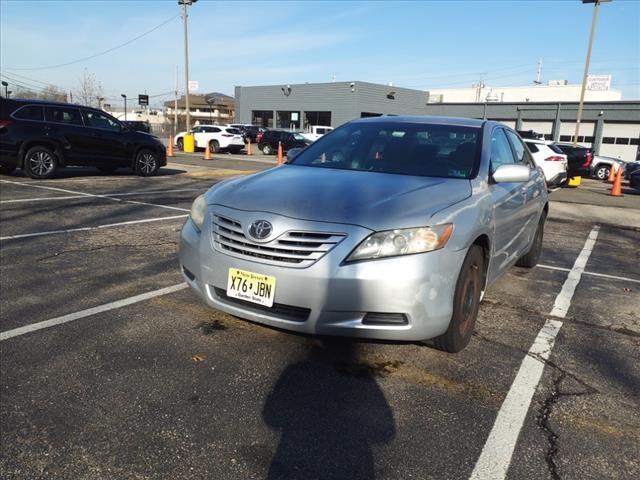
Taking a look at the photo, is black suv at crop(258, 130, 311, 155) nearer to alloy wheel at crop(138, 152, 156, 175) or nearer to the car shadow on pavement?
alloy wheel at crop(138, 152, 156, 175)

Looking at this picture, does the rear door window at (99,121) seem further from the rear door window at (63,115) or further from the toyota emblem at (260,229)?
the toyota emblem at (260,229)

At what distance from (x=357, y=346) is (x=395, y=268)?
92cm

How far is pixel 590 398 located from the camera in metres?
2.95

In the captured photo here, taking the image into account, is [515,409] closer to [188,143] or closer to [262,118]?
[188,143]

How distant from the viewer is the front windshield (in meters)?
3.96

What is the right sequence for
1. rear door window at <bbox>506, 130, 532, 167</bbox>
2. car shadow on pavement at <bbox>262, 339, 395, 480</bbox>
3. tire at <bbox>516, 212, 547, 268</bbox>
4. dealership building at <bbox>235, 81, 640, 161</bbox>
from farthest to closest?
dealership building at <bbox>235, 81, 640, 161</bbox> < tire at <bbox>516, 212, 547, 268</bbox> < rear door window at <bbox>506, 130, 532, 167</bbox> < car shadow on pavement at <bbox>262, 339, 395, 480</bbox>

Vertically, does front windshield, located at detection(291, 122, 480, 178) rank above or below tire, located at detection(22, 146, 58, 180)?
above

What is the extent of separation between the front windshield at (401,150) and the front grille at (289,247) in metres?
1.29

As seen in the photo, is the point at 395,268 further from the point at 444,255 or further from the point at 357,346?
the point at 357,346

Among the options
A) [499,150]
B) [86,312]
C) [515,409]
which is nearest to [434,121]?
[499,150]

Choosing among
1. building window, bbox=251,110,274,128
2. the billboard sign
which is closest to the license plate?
the billboard sign

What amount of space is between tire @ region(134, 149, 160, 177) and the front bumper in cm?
1149

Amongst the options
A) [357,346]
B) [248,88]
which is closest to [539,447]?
[357,346]

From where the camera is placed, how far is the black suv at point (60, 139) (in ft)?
36.8
